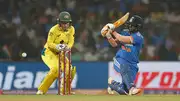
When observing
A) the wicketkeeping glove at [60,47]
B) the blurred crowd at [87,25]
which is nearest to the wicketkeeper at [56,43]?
the wicketkeeping glove at [60,47]

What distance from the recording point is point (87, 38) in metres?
16.6

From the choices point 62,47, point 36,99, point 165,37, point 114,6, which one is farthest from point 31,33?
point 36,99

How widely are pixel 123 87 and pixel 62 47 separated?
1.39 meters

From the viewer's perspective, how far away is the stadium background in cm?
1597

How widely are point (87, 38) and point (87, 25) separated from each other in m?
0.49

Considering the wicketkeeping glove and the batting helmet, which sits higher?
the batting helmet

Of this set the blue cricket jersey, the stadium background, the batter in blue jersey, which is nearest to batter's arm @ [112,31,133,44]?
the batter in blue jersey

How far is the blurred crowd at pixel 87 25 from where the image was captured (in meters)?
16.3

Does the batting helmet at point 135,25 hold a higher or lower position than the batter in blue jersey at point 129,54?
higher

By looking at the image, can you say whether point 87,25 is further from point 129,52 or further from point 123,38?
point 123,38

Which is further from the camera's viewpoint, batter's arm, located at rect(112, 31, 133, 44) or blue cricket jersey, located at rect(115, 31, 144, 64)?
blue cricket jersey, located at rect(115, 31, 144, 64)

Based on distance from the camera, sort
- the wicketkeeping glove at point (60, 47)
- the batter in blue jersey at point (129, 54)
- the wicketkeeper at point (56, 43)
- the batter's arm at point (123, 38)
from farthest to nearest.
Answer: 1. the wicketkeeper at point (56, 43)
2. the wicketkeeping glove at point (60, 47)
3. the batter in blue jersey at point (129, 54)
4. the batter's arm at point (123, 38)

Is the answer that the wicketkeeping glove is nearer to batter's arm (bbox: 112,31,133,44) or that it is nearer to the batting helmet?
batter's arm (bbox: 112,31,133,44)

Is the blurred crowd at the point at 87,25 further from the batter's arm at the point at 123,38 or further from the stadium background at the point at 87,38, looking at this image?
the batter's arm at the point at 123,38
